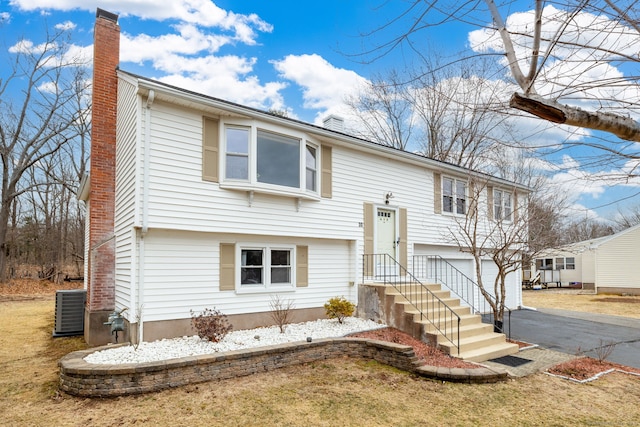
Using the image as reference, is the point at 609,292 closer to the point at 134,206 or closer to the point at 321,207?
the point at 321,207

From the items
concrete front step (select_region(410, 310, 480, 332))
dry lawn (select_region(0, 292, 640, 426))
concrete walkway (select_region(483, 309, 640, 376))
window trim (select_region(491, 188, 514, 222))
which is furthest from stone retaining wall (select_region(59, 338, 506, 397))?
window trim (select_region(491, 188, 514, 222))

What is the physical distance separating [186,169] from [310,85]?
12009 millimetres

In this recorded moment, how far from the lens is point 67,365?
19.0 feet

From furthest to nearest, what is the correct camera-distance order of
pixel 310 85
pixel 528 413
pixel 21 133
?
pixel 21 133
pixel 310 85
pixel 528 413

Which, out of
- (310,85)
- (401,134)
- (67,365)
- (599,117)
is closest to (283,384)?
(67,365)

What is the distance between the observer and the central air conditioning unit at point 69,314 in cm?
992

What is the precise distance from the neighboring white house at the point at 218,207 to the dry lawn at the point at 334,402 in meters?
2.05

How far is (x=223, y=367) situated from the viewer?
630 cm

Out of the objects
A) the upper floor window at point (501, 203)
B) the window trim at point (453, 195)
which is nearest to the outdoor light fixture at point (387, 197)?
the window trim at point (453, 195)

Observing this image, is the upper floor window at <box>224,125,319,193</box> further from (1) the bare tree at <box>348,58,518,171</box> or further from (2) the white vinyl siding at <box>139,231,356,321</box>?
(1) the bare tree at <box>348,58,518,171</box>

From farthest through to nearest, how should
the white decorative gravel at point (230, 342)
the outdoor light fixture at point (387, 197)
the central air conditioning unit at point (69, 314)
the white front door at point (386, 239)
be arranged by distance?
1. the outdoor light fixture at point (387, 197)
2. the white front door at point (386, 239)
3. the central air conditioning unit at point (69, 314)
4. the white decorative gravel at point (230, 342)

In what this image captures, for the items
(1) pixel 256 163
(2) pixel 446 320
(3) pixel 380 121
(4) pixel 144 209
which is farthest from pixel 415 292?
(3) pixel 380 121

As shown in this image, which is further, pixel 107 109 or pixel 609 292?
pixel 609 292

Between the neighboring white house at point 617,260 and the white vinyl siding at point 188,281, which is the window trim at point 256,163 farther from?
the neighboring white house at point 617,260
